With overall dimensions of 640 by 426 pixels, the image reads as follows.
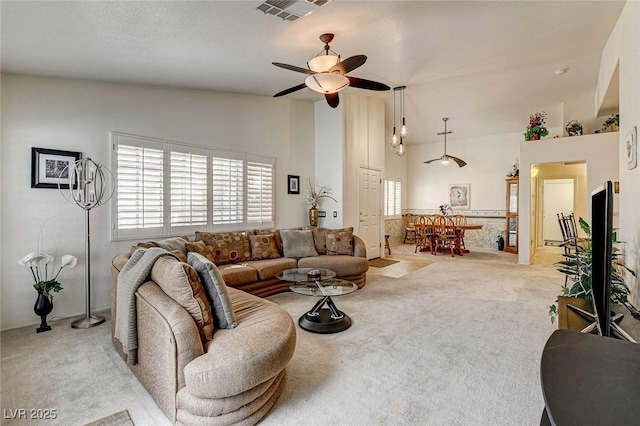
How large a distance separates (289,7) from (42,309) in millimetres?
3781

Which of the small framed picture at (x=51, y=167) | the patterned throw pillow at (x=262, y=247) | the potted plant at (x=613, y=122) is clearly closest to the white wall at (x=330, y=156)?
the patterned throw pillow at (x=262, y=247)

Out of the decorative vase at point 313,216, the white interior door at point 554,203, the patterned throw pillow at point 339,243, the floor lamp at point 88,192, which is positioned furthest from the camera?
the white interior door at point 554,203

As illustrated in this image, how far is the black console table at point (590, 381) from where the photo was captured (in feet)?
2.38

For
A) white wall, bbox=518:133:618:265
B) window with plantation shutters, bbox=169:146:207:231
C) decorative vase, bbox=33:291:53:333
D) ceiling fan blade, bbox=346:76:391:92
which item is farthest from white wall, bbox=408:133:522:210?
decorative vase, bbox=33:291:53:333

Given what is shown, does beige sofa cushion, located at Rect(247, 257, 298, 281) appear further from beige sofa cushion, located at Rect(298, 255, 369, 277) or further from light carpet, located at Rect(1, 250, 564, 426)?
light carpet, located at Rect(1, 250, 564, 426)

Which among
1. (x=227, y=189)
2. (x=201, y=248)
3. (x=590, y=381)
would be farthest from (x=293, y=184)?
(x=590, y=381)

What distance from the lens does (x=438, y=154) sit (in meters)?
9.62

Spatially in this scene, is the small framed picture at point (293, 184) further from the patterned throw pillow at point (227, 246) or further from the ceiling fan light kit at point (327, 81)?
the ceiling fan light kit at point (327, 81)

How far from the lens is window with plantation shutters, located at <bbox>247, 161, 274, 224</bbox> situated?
5.37 m

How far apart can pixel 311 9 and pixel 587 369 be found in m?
2.91

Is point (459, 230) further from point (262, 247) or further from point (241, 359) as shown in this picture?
point (241, 359)

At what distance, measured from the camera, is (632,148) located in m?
2.75

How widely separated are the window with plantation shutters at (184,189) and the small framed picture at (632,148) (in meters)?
4.64

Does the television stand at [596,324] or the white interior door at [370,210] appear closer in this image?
the television stand at [596,324]
